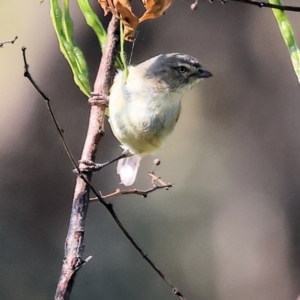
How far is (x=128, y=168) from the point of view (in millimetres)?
2742

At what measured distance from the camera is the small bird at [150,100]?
2.42m

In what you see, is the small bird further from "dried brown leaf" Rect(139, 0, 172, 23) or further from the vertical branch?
"dried brown leaf" Rect(139, 0, 172, 23)

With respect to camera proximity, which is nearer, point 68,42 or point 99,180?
point 68,42

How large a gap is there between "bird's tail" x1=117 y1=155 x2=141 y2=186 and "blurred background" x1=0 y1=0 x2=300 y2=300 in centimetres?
165

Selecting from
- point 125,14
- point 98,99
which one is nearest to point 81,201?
point 98,99

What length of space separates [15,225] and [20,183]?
0.28m

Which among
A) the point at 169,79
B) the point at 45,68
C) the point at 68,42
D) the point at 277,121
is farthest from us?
the point at 277,121

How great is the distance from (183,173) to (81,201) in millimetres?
3174

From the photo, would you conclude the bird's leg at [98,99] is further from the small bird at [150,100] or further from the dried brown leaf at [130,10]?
the small bird at [150,100]

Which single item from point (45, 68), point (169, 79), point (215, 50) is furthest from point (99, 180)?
point (169, 79)

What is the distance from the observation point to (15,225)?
4578 millimetres

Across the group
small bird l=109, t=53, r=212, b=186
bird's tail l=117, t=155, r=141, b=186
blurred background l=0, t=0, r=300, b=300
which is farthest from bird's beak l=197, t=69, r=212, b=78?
blurred background l=0, t=0, r=300, b=300

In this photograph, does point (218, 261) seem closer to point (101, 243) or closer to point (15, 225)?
point (101, 243)

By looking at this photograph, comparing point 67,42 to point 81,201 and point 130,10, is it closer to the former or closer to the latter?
point 130,10
